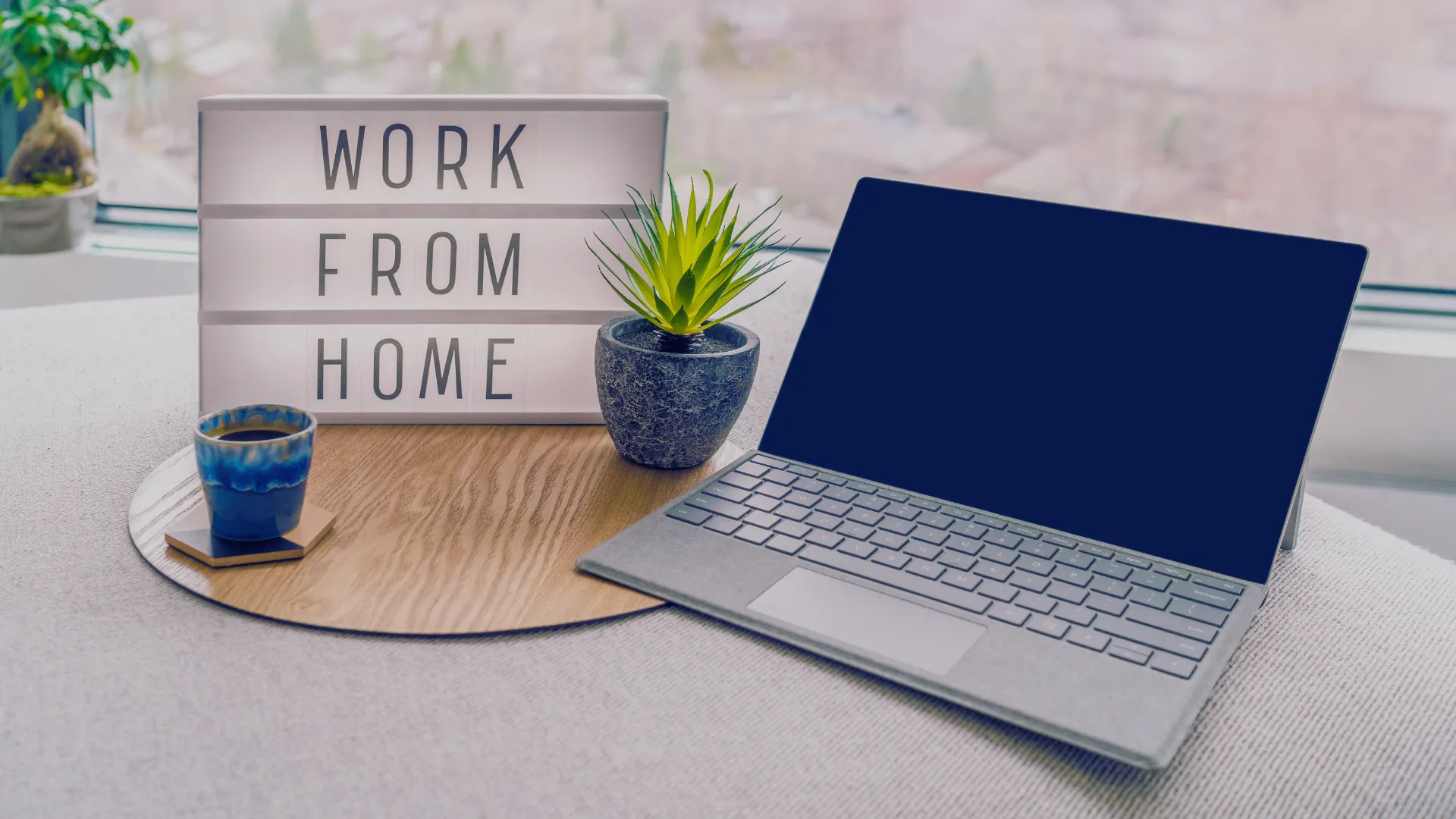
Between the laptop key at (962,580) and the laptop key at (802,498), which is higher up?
the laptop key at (962,580)

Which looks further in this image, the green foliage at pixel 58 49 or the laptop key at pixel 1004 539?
the green foliage at pixel 58 49

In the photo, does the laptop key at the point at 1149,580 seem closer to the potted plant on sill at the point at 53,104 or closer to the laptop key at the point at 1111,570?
the laptop key at the point at 1111,570

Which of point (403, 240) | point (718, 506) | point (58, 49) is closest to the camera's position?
point (718, 506)

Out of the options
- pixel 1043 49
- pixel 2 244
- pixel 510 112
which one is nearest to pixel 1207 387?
pixel 510 112

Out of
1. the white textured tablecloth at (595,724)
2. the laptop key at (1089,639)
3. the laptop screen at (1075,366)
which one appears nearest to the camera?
the white textured tablecloth at (595,724)

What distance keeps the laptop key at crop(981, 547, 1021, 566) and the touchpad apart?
3.2 inches

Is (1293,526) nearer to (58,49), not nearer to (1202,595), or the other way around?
(1202,595)

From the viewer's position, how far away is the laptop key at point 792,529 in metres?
0.77

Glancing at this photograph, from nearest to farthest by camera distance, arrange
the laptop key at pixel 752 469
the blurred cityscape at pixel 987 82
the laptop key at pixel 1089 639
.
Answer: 1. the laptop key at pixel 1089 639
2. the laptop key at pixel 752 469
3. the blurred cityscape at pixel 987 82

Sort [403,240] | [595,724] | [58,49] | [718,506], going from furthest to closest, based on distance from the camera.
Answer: [58,49], [403,240], [718,506], [595,724]

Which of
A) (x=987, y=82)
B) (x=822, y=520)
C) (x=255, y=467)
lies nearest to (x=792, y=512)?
(x=822, y=520)

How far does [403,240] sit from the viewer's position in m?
0.93

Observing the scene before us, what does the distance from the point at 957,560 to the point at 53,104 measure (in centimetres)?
157

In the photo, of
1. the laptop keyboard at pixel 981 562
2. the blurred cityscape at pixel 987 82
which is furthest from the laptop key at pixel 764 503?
the blurred cityscape at pixel 987 82
